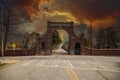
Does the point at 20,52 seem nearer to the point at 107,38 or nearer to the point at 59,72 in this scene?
the point at 59,72

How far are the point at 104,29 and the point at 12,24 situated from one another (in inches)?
1921

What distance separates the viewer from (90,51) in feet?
204

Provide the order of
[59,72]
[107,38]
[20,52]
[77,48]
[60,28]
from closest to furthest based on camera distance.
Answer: [59,72] < [20,52] < [60,28] < [77,48] < [107,38]

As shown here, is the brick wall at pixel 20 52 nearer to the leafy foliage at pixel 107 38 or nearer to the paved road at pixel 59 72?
the paved road at pixel 59 72

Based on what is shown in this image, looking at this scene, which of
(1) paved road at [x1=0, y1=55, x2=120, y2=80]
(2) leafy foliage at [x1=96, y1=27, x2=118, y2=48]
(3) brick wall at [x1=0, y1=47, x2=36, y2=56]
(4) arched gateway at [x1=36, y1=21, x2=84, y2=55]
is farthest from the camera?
(2) leafy foliage at [x1=96, y1=27, x2=118, y2=48]

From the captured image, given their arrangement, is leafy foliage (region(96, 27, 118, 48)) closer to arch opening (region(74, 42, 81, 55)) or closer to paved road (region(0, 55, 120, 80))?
arch opening (region(74, 42, 81, 55))

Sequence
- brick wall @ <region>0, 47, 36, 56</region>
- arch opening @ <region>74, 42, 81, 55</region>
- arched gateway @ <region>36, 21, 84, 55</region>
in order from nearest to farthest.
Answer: brick wall @ <region>0, 47, 36, 56</region>, arched gateway @ <region>36, 21, 84, 55</region>, arch opening @ <region>74, 42, 81, 55</region>

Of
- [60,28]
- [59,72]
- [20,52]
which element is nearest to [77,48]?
[60,28]

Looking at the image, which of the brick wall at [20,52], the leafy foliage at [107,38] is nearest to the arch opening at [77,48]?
the brick wall at [20,52]

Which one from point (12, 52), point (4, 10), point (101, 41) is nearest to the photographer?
point (12, 52)

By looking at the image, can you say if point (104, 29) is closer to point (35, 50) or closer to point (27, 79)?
point (35, 50)

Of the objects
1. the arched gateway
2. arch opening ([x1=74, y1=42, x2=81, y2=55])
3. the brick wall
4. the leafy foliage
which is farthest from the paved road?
the leafy foliage

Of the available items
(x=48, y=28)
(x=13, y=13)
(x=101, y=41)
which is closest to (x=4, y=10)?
(x=13, y=13)

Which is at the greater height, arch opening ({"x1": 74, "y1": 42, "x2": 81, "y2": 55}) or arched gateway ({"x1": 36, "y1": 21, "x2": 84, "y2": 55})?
arched gateway ({"x1": 36, "y1": 21, "x2": 84, "y2": 55})
